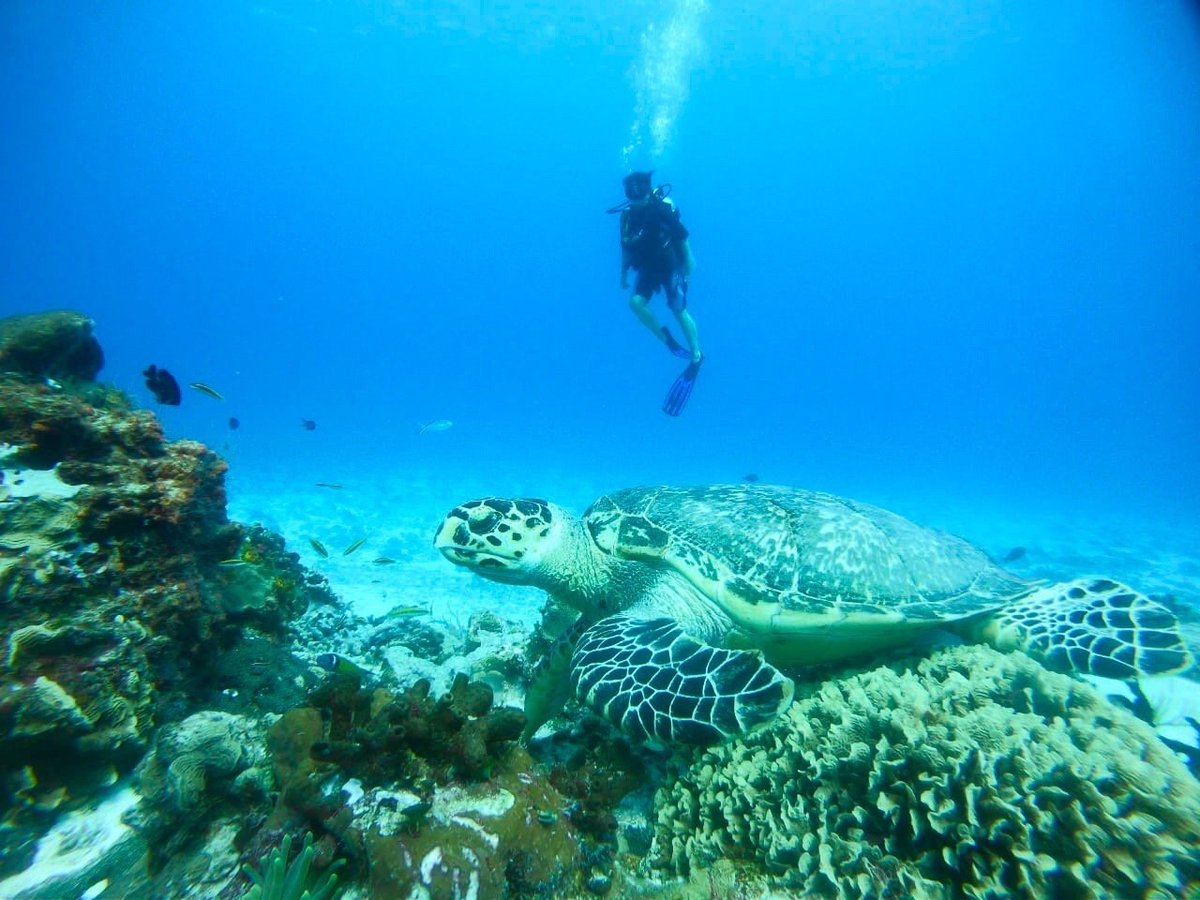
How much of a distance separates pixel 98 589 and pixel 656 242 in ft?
35.1

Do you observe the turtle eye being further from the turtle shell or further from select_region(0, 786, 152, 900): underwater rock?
select_region(0, 786, 152, 900): underwater rock

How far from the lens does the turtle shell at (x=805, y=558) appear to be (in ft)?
11.4

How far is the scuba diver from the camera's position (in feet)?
36.0

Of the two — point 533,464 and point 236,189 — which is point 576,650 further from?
point 236,189

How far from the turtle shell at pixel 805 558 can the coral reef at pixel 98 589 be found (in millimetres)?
2937

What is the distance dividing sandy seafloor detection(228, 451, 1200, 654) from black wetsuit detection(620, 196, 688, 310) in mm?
7232

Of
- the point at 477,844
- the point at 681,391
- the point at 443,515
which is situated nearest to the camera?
the point at 477,844

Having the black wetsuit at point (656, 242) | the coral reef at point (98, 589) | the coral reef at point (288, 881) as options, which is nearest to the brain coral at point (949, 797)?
the coral reef at point (288, 881)

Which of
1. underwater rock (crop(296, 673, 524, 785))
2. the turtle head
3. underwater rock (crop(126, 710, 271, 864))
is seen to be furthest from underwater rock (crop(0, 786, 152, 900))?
the turtle head

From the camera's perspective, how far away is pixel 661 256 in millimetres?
11305

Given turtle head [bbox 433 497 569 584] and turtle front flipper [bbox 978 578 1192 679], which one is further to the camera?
turtle head [bbox 433 497 569 584]

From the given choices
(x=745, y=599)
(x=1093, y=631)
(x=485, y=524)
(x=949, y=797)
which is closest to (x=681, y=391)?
(x=485, y=524)

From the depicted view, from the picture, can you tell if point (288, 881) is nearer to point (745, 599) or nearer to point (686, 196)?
point (745, 599)

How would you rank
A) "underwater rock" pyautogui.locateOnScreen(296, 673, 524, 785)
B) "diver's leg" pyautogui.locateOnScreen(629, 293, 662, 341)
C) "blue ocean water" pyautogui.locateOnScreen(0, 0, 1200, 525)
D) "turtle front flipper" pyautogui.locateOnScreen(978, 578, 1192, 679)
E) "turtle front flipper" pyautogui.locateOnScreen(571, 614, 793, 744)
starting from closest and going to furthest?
"underwater rock" pyautogui.locateOnScreen(296, 673, 524, 785) < "turtle front flipper" pyautogui.locateOnScreen(571, 614, 793, 744) < "turtle front flipper" pyautogui.locateOnScreen(978, 578, 1192, 679) < "diver's leg" pyautogui.locateOnScreen(629, 293, 662, 341) < "blue ocean water" pyautogui.locateOnScreen(0, 0, 1200, 525)
